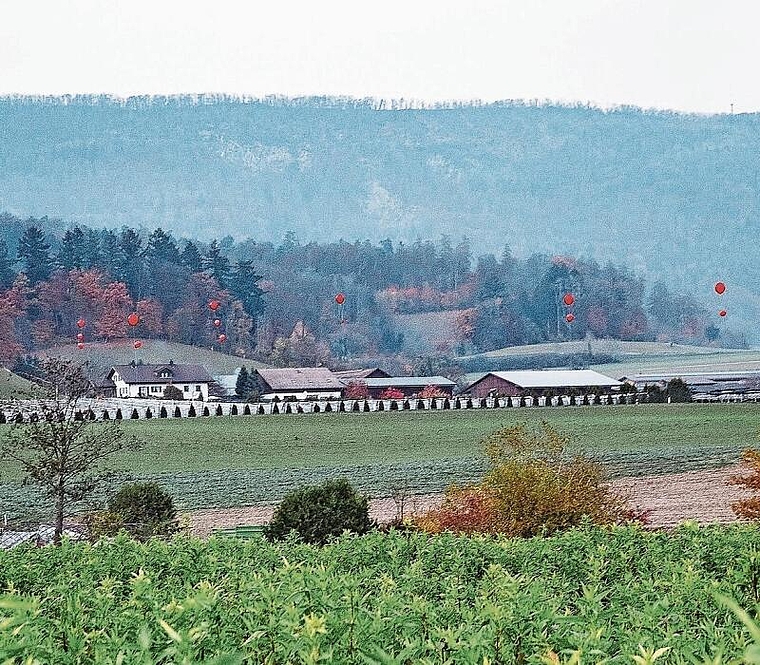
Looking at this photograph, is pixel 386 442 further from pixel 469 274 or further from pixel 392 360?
pixel 469 274

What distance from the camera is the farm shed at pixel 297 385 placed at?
142 feet

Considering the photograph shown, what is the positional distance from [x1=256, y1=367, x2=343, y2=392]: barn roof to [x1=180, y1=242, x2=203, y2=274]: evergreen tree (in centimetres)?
2025

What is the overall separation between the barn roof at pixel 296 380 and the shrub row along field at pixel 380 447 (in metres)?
8.62

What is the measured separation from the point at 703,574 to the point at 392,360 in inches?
2778

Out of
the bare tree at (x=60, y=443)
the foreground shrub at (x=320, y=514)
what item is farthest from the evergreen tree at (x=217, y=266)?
the foreground shrub at (x=320, y=514)

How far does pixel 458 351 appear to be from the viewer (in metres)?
76.1

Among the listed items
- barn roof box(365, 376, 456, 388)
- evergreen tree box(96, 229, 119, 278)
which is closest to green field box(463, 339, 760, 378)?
barn roof box(365, 376, 456, 388)

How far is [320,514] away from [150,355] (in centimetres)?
4787

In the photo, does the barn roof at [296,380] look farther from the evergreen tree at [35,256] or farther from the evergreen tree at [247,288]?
the evergreen tree at [35,256]

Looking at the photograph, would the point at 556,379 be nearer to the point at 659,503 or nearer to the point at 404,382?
the point at 404,382

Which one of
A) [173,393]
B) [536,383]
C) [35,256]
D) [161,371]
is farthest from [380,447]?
[35,256]

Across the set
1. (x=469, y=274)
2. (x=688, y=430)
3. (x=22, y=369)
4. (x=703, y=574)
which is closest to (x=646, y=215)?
(x=469, y=274)

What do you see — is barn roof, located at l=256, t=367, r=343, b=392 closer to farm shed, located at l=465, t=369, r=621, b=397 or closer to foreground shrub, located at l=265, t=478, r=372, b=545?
farm shed, located at l=465, t=369, r=621, b=397

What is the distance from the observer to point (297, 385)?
148 ft
